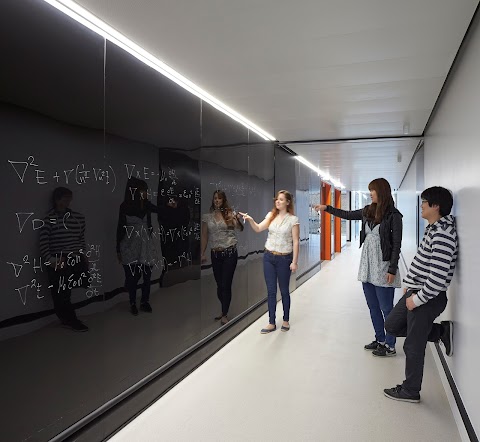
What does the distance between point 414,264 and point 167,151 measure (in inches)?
82.8

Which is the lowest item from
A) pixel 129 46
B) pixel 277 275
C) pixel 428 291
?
pixel 277 275

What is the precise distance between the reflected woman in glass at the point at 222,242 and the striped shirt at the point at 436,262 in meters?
1.96

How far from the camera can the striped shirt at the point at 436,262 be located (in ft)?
8.53

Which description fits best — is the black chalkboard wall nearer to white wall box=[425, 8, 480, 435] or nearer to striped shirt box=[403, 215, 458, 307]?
striped shirt box=[403, 215, 458, 307]

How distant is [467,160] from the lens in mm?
2535

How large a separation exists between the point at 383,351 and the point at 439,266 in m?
1.57

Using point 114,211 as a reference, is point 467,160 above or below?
above

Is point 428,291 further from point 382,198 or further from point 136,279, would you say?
point 136,279

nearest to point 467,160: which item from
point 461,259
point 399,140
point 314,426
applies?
point 461,259

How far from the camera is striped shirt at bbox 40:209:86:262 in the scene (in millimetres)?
1993


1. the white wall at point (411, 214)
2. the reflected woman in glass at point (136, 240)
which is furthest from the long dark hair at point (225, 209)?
the white wall at point (411, 214)

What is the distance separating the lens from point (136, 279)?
2.79m

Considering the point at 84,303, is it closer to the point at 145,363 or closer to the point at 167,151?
the point at 145,363

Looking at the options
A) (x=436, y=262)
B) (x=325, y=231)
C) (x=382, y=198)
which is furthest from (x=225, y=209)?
(x=325, y=231)
